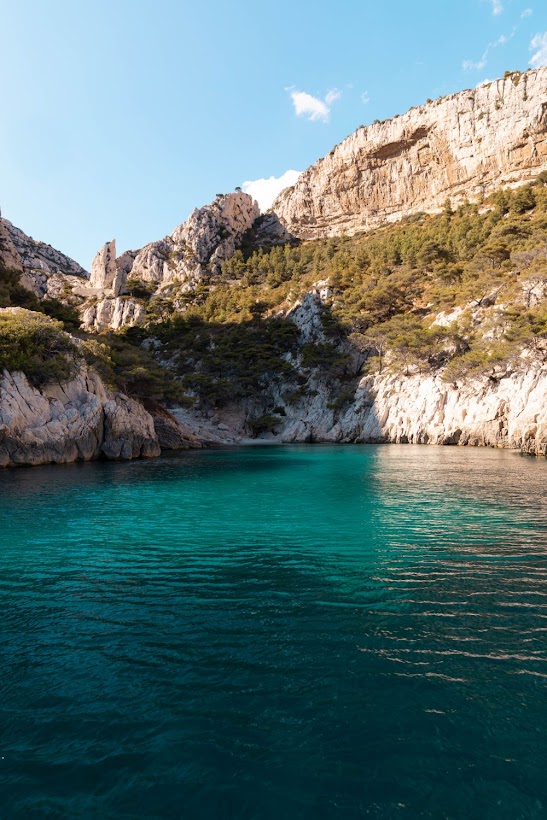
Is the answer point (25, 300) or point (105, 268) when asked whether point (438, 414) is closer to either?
point (25, 300)

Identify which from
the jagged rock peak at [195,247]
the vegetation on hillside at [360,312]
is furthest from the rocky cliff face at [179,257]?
the vegetation on hillside at [360,312]

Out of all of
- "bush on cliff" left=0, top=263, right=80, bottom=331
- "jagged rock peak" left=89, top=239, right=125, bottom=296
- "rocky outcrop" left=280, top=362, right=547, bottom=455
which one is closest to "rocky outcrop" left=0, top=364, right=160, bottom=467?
"bush on cliff" left=0, top=263, right=80, bottom=331

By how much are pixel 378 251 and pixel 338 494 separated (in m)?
88.1

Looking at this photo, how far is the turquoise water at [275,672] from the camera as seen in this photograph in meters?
3.96

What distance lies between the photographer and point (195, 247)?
126 meters

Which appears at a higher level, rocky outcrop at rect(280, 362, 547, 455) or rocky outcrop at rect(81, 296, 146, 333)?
rocky outcrop at rect(81, 296, 146, 333)

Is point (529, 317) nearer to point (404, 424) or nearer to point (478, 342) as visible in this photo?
point (478, 342)

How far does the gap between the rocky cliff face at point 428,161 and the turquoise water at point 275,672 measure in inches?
4790

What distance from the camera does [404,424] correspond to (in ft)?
187

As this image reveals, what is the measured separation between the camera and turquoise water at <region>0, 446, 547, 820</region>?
3.96 m

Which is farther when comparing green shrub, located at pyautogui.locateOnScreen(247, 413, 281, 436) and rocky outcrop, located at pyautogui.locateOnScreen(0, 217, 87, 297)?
rocky outcrop, located at pyautogui.locateOnScreen(0, 217, 87, 297)

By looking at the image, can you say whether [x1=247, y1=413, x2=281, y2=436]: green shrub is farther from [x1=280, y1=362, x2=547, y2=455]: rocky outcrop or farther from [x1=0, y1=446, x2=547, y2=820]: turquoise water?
[x1=0, y1=446, x2=547, y2=820]: turquoise water

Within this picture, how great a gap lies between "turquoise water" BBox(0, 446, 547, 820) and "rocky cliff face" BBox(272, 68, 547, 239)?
122 meters

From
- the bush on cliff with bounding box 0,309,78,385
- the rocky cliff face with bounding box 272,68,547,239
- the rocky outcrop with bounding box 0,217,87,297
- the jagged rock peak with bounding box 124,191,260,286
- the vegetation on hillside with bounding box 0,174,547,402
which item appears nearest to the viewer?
the bush on cliff with bounding box 0,309,78,385
